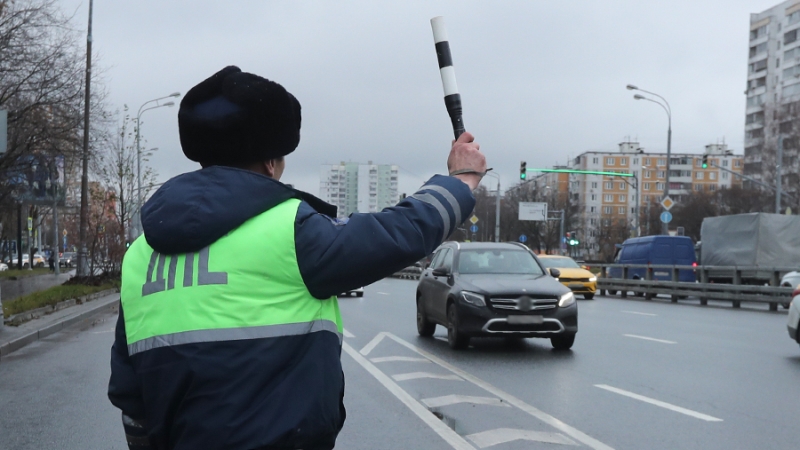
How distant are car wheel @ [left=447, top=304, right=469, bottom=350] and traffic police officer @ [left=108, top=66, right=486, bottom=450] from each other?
1136cm

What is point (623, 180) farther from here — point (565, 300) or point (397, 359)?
point (397, 359)

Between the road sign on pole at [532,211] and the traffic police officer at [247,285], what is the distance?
8110 cm

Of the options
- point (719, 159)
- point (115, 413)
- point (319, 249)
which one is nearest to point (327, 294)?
point (319, 249)

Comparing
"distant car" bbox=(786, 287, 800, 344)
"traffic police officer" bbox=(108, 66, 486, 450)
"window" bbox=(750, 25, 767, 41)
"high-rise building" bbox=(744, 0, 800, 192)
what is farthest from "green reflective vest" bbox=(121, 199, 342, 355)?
"window" bbox=(750, 25, 767, 41)

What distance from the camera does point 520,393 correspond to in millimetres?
9445

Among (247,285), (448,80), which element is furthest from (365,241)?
(448,80)

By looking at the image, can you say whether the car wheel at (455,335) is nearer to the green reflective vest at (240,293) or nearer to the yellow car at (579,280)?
the green reflective vest at (240,293)

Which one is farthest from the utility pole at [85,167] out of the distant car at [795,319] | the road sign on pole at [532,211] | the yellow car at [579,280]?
the road sign on pole at [532,211]

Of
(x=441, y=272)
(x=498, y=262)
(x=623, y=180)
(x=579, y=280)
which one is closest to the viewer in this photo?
(x=441, y=272)

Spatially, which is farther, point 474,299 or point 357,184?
point 357,184

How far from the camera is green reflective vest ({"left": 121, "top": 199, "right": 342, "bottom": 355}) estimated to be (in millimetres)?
2088

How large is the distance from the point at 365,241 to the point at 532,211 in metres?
81.8

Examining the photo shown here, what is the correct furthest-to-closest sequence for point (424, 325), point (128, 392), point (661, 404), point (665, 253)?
point (665, 253)
point (424, 325)
point (661, 404)
point (128, 392)

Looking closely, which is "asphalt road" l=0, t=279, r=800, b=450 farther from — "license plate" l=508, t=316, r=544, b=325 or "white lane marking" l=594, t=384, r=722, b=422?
"license plate" l=508, t=316, r=544, b=325
